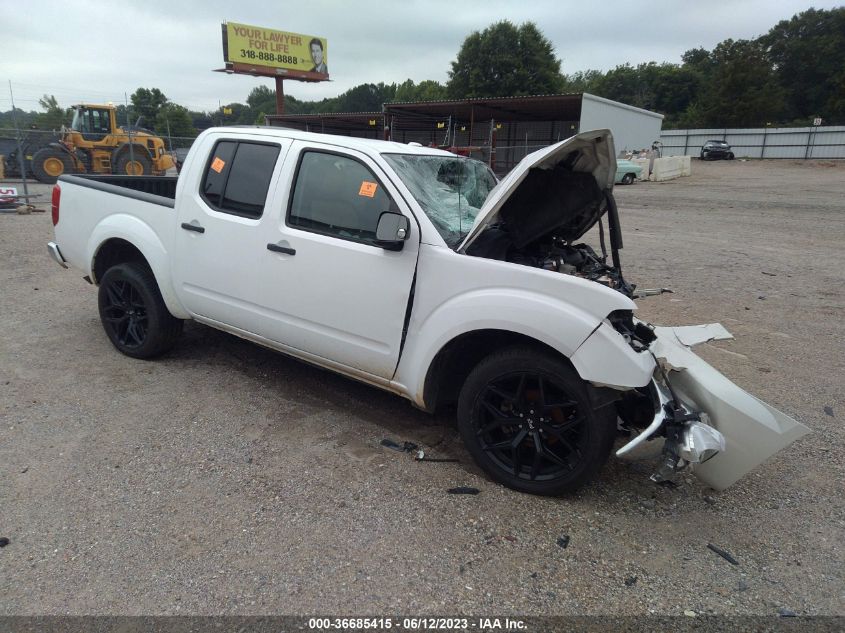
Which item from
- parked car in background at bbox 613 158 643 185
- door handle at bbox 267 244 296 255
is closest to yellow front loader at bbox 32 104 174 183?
door handle at bbox 267 244 296 255

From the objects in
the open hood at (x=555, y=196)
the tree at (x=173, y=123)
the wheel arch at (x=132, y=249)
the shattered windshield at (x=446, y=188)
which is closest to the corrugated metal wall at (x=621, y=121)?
the shattered windshield at (x=446, y=188)

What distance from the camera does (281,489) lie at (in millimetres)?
2988

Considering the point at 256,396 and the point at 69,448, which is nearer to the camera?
the point at 69,448

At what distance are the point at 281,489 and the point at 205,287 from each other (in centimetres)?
180

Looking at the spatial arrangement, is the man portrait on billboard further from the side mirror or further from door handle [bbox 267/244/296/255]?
the side mirror

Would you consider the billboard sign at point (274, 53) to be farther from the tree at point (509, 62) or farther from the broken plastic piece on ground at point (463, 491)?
the broken plastic piece on ground at point (463, 491)

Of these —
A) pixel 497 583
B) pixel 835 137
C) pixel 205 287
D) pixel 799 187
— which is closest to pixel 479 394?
pixel 497 583

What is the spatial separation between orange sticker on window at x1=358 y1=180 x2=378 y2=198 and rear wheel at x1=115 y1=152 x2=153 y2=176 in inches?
757

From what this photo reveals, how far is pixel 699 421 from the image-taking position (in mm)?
2637

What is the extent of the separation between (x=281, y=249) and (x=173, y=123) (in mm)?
35257

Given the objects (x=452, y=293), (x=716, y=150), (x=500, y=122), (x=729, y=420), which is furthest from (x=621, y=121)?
(x=729, y=420)

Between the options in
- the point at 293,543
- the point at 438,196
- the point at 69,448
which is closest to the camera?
the point at 293,543

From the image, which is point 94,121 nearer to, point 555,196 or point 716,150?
point 555,196

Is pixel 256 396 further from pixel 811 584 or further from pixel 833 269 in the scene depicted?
pixel 833 269
